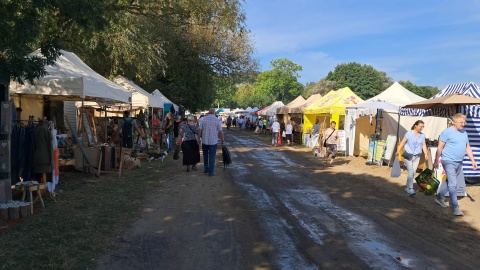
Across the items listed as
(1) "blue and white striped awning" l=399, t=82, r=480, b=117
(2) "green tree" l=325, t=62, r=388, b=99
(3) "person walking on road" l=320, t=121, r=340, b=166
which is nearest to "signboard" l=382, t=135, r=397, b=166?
(1) "blue and white striped awning" l=399, t=82, r=480, b=117

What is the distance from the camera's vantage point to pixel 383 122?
53.1ft

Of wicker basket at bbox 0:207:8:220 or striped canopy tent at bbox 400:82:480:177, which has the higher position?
striped canopy tent at bbox 400:82:480:177

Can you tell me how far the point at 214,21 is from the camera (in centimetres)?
1884

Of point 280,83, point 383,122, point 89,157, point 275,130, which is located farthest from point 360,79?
point 89,157

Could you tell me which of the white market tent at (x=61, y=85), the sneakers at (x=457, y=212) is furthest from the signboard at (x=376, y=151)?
the white market tent at (x=61, y=85)

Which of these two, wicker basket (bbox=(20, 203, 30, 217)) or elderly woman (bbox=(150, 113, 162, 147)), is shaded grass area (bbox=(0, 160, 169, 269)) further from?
elderly woman (bbox=(150, 113, 162, 147))

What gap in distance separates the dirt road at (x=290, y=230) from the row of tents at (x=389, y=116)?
3.24 m

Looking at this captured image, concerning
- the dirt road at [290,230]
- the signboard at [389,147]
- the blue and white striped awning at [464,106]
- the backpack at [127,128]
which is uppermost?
the blue and white striped awning at [464,106]

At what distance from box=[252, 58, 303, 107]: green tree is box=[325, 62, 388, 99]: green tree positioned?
20.6m

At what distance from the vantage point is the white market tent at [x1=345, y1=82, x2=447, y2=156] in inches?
514

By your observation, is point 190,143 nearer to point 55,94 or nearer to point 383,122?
point 55,94

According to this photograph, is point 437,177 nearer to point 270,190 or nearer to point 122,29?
point 270,190

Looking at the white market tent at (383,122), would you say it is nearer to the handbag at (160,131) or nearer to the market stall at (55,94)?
the handbag at (160,131)

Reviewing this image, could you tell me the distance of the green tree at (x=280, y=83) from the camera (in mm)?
95938
